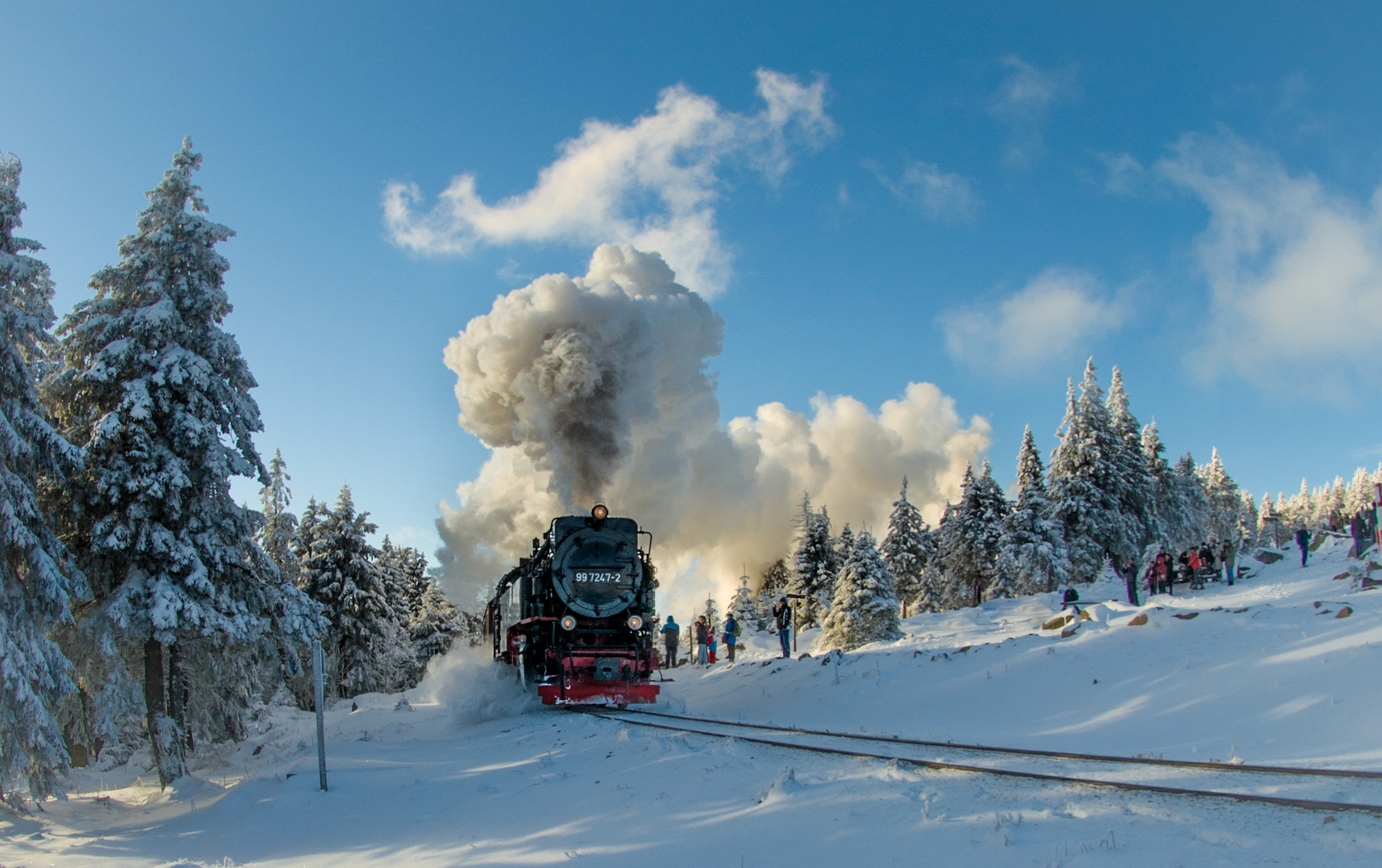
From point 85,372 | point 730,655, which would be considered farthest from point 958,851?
point 730,655

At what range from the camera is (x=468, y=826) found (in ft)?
26.7

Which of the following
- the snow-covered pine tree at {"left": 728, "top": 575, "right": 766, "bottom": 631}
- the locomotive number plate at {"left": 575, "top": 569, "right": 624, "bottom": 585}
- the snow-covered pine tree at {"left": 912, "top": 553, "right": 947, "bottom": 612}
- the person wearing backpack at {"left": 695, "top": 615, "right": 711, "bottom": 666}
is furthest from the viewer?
the snow-covered pine tree at {"left": 728, "top": 575, "right": 766, "bottom": 631}

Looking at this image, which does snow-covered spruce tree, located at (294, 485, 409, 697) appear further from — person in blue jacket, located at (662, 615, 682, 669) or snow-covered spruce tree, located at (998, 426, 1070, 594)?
snow-covered spruce tree, located at (998, 426, 1070, 594)

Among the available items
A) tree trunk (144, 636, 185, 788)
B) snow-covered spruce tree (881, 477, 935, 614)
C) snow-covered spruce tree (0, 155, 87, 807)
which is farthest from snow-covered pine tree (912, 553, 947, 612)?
snow-covered spruce tree (0, 155, 87, 807)

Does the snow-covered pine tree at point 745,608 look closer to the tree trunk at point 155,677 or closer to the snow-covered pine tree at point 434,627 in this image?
the snow-covered pine tree at point 434,627

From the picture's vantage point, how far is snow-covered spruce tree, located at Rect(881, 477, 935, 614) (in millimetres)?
49844

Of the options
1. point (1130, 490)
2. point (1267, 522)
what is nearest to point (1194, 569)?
point (1130, 490)

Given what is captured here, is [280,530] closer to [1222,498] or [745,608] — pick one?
[745,608]

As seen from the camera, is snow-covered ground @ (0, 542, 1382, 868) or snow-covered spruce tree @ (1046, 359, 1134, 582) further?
snow-covered spruce tree @ (1046, 359, 1134, 582)

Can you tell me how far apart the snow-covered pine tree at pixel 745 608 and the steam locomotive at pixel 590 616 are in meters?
42.8

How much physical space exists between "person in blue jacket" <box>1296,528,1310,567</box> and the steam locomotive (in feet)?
89.2

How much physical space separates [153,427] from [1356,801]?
16.7 m

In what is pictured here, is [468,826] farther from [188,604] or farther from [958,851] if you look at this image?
[188,604]

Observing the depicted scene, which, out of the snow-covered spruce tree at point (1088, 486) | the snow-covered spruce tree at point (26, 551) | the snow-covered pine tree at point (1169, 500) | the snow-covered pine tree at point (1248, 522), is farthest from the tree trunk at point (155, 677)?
the snow-covered pine tree at point (1248, 522)
